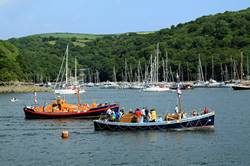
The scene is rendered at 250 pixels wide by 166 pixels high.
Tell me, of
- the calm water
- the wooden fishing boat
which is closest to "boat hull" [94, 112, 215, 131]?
the wooden fishing boat

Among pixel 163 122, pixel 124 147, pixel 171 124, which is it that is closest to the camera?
pixel 124 147

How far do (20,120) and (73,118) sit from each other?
26.0ft

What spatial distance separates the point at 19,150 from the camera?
2133 inches

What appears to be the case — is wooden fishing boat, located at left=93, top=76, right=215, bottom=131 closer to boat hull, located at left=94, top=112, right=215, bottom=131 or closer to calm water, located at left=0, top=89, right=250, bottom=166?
boat hull, located at left=94, top=112, right=215, bottom=131

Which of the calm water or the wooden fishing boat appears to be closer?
the calm water

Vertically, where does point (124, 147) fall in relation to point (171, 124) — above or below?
below

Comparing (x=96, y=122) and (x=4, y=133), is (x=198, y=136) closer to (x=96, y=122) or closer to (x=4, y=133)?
(x=96, y=122)

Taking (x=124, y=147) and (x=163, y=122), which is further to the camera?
(x=163, y=122)

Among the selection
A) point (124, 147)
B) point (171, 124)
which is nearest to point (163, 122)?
point (171, 124)

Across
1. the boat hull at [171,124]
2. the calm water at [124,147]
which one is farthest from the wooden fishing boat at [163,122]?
the calm water at [124,147]

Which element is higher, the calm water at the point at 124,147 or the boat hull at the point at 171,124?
the boat hull at the point at 171,124

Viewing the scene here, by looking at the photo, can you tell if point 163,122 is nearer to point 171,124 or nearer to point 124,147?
point 171,124

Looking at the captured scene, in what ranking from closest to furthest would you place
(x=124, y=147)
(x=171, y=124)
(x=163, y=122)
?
(x=124, y=147)
(x=163, y=122)
(x=171, y=124)

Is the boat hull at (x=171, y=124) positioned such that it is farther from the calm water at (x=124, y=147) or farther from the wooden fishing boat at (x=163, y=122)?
the calm water at (x=124, y=147)
